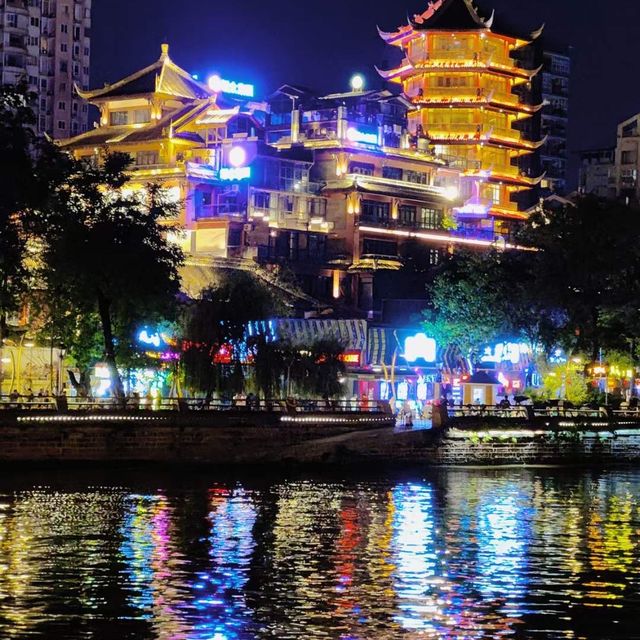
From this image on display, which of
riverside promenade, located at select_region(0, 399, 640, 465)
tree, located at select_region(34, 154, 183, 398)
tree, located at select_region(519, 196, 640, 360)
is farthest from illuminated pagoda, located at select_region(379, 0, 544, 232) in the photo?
tree, located at select_region(34, 154, 183, 398)

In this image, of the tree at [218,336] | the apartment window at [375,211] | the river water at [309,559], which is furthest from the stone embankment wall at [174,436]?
the apartment window at [375,211]

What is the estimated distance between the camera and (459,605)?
3041cm

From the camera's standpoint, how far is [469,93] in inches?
4995

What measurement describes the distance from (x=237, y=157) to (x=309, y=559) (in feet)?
207

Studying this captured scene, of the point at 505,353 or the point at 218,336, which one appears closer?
the point at 218,336

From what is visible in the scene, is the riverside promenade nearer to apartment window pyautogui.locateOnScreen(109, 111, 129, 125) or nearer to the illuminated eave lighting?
the illuminated eave lighting

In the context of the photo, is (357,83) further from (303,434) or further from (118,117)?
(303,434)

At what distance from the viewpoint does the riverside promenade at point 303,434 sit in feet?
183

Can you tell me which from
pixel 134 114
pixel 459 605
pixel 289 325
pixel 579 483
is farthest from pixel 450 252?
pixel 459 605

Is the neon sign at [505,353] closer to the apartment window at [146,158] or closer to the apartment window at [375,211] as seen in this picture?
the apartment window at [375,211]

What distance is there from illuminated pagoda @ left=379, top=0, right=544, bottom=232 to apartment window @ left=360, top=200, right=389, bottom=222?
18.7 metres

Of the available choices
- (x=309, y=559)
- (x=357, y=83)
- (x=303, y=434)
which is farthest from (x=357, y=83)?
(x=309, y=559)

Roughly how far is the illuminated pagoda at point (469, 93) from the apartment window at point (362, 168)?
58.7 ft

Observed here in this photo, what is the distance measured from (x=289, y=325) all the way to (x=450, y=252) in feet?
110
